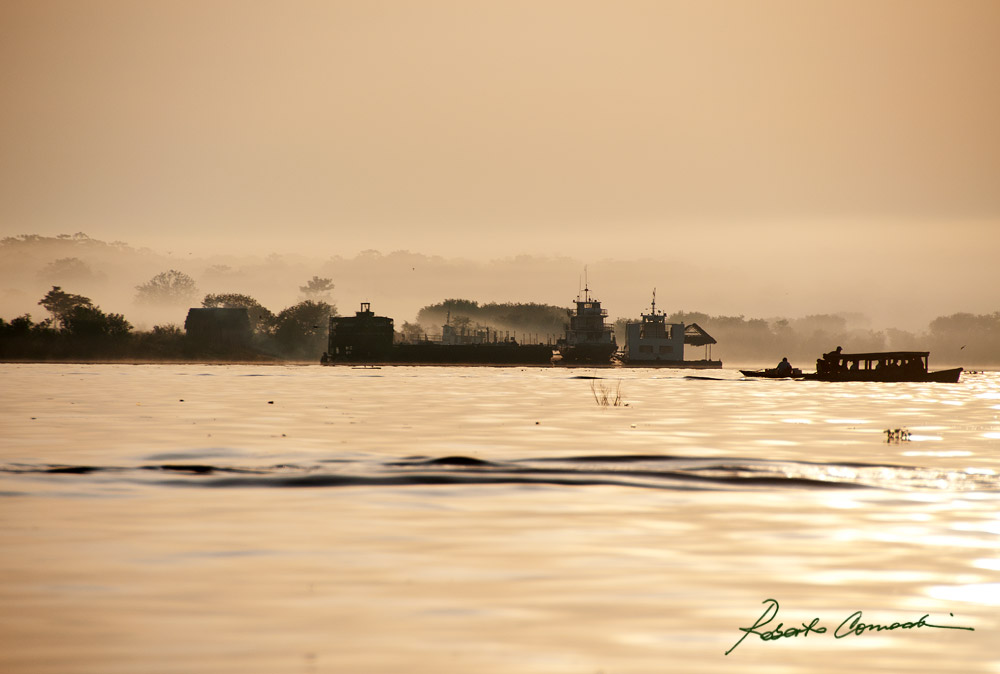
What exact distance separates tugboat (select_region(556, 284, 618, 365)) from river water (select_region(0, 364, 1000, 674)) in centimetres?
14148

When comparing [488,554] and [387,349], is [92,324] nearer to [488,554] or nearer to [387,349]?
[387,349]

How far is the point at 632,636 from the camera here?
9.21 metres

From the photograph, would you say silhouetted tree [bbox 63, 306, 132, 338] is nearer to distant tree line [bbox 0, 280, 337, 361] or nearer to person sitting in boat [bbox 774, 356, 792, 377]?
distant tree line [bbox 0, 280, 337, 361]

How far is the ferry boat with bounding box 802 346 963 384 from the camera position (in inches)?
3465

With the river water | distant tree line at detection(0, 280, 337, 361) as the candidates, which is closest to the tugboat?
distant tree line at detection(0, 280, 337, 361)

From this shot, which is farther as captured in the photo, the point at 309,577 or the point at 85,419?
the point at 85,419

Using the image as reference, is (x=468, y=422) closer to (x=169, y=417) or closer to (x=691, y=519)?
(x=169, y=417)

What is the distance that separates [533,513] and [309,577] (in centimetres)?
539

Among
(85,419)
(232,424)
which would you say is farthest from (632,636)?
(85,419)

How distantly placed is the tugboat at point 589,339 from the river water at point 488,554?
141 m

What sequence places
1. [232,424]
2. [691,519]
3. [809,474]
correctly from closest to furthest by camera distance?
[691,519] → [809,474] → [232,424]

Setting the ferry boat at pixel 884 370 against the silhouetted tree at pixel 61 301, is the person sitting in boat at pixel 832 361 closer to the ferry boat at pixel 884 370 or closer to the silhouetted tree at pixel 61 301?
the ferry boat at pixel 884 370
